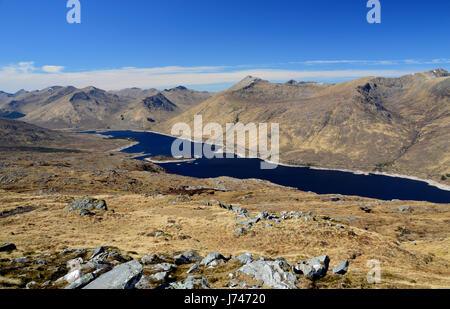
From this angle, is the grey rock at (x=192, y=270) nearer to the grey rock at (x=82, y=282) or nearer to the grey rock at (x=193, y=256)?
the grey rock at (x=193, y=256)

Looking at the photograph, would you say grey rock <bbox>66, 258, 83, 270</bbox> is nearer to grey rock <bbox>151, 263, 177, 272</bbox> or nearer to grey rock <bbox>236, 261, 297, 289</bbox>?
grey rock <bbox>151, 263, 177, 272</bbox>

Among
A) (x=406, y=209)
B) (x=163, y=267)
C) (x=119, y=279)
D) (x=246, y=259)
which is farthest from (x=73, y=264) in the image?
(x=406, y=209)

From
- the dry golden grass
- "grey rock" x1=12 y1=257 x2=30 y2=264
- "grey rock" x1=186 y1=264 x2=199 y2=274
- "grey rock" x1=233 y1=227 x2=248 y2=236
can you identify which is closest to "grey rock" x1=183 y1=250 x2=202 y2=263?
the dry golden grass

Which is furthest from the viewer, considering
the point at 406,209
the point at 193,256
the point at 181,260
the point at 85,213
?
the point at 406,209

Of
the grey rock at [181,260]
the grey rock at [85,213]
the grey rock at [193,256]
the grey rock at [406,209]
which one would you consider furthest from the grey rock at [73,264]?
the grey rock at [406,209]

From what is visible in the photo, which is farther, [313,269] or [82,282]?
[313,269]

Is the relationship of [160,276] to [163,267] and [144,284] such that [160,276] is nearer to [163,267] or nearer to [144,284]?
[144,284]

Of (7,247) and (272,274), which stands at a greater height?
(272,274)
